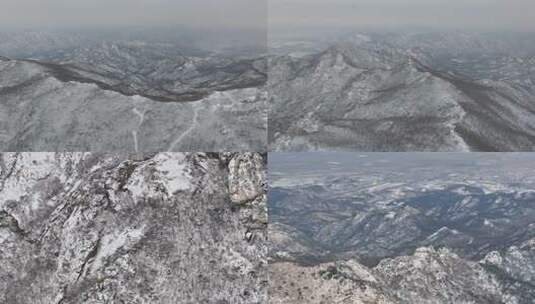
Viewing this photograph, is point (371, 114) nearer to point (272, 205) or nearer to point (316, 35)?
point (316, 35)

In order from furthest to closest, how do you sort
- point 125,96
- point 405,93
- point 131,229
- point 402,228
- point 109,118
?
point 109,118 → point 125,96 → point 405,93 → point 402,228 → point 131,229

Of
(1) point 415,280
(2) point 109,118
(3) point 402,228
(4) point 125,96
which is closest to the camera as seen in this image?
(1) point 415,280

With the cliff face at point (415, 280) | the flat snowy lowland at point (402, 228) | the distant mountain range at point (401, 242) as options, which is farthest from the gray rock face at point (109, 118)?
the cliff face at point (415, 280)

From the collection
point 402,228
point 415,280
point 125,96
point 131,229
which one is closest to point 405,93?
point 402,228

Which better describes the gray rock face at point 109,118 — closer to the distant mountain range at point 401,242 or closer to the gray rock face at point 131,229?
the gray rock face at point 131,229

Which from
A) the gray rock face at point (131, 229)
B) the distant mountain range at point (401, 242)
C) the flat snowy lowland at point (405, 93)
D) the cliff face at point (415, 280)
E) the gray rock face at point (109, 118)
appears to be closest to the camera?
the gray rock face at point (131, 229)

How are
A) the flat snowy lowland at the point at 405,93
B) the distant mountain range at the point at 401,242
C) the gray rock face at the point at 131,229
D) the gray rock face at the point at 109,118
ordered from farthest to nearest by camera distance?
the gray rock face at the point at 109,118 < the flat snowy lowland at the point at 405,93 < the distant mountain range at the point at 401,242 < the gray rock face at the point at 131,229

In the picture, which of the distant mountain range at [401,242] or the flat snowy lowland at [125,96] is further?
the flat snowy lowland at [125,96]

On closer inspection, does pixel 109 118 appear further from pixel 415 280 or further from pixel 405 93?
pixel 415 280

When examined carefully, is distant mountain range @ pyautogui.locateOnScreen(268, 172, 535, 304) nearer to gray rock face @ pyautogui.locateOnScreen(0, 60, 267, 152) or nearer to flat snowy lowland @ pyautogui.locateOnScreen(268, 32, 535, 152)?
flat snowy lowland @ pyautogui.locateOnScreen(268, 32, 535, 152)
